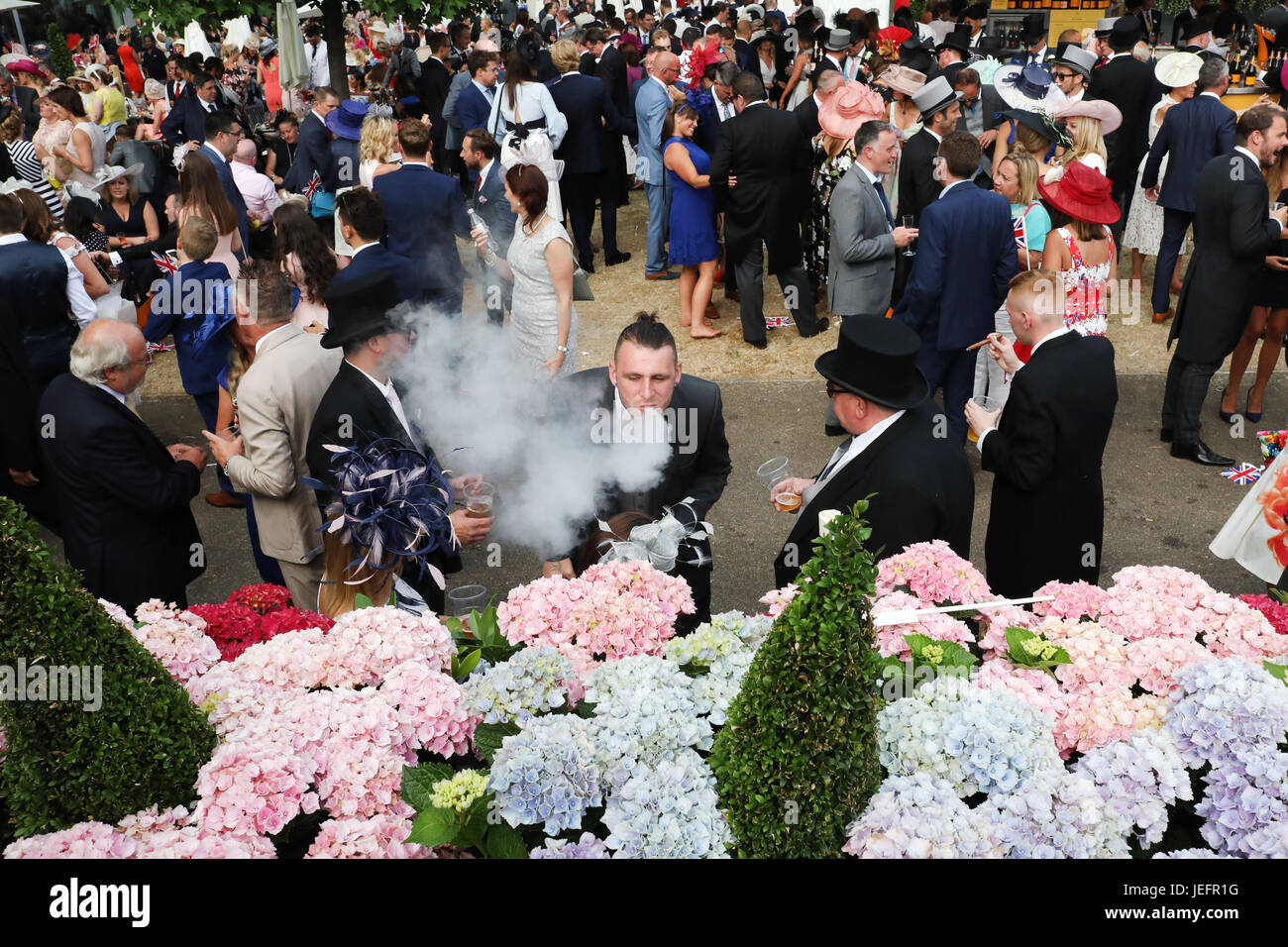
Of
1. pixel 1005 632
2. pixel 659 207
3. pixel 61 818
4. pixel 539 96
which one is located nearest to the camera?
pixel 61 818

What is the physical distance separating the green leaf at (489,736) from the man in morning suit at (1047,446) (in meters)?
2.94

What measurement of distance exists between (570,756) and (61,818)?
1.02 metres

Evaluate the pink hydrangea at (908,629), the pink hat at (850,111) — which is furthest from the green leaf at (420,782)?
the pink hat at (850,111)

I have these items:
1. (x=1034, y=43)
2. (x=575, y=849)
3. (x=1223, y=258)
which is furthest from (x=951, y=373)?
(x=1034, y=43)

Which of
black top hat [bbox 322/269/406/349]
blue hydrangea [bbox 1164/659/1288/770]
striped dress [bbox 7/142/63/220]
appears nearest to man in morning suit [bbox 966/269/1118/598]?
blue hydrangea [bbox 1164/659/1288/770]

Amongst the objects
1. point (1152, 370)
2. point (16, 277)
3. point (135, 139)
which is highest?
point (135, 139)

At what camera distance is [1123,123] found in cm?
1120

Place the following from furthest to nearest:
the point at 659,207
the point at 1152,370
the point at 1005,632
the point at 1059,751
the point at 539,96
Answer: the point at 659,207 → the point at 539,96 → the point at 1152,370 → the point at 1005,632 → the point at 1059,751

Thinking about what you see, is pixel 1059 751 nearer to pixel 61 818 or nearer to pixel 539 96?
pixel 61 818

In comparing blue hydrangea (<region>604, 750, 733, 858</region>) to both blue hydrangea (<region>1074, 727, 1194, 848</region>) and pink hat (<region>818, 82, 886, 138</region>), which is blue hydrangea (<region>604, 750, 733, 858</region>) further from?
pink hat (<region>818, 82, 886, 138</region>)

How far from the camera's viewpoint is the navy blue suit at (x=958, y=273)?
6.77 meters

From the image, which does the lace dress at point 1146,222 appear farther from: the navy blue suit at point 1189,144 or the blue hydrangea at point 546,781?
the blue hydrangea at point 546,781

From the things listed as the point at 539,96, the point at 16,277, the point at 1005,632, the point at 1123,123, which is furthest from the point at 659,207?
the point at 1005,632

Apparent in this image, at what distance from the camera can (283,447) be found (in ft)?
15.7
